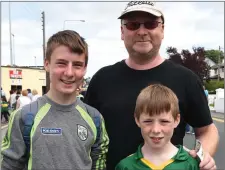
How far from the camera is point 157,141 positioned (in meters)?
2.24

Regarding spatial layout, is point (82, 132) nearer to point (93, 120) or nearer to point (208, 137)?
point (93, 120)

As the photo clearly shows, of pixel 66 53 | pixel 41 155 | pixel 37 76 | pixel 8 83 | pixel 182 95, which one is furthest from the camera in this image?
pixel 37 76

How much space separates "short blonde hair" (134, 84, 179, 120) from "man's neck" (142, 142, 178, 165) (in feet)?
0.66

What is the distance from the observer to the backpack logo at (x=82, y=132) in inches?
88.7

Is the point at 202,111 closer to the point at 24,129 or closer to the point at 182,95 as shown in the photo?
the point at 182,95

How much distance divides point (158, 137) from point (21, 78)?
4386 cm

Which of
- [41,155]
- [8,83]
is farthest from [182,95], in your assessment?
[8,83]

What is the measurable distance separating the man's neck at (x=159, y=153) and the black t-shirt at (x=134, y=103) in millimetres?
270

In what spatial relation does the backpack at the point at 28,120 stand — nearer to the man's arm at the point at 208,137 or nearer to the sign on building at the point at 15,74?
the man's arm at the point at 208,137

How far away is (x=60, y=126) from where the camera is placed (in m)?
2.23

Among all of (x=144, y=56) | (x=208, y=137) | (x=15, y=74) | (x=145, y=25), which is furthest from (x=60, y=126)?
(x=15, y=74)

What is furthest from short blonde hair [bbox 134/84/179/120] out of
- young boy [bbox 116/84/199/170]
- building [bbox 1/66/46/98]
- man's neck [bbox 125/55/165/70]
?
building [bbox 1/66/46/98]

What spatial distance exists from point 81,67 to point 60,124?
39 centimetres

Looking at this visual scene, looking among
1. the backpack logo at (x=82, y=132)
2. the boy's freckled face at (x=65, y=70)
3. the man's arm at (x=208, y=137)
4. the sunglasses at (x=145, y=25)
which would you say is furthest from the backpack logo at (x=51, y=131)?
the man's arm at (x=208, y=137)
